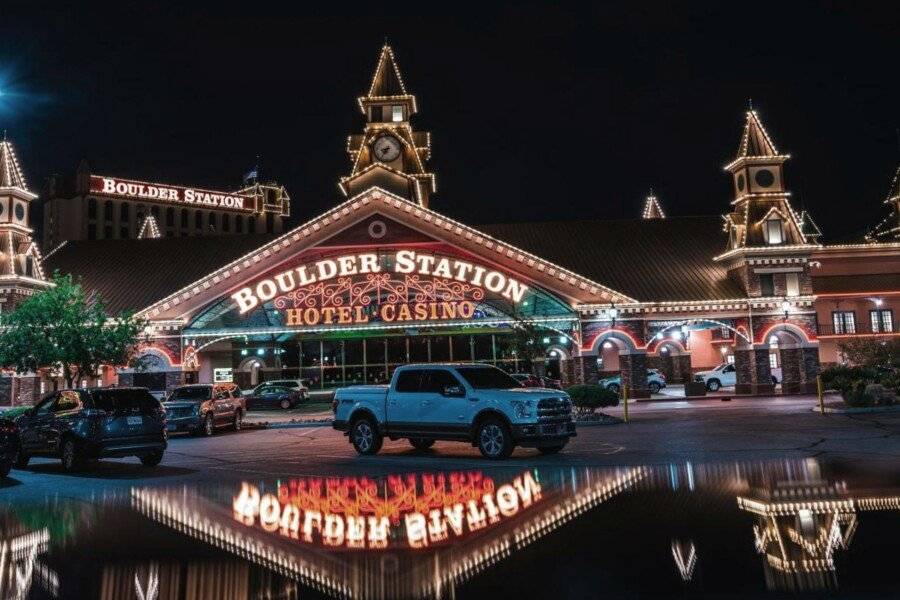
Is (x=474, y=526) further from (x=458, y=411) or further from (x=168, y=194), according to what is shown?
(x=168, y=194)

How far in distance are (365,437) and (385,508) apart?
25.2 ft

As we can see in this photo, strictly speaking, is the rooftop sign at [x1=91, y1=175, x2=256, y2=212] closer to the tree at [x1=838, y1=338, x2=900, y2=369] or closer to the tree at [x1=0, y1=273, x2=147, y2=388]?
the tree at [x1=0, y1=273, x2=147, y2=388]

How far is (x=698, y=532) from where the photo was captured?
885 centimetres

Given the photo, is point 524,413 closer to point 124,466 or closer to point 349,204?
point 124,466

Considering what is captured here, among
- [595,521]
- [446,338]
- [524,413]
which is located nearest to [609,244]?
[446,338]

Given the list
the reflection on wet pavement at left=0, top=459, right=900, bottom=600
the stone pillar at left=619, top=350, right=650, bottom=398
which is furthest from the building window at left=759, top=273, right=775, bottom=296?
the reflection on wet pavement at left=0, top=459, right=900, bottom=600

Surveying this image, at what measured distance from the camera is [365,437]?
18609 millimetres

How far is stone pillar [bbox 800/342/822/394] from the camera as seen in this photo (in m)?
39.4

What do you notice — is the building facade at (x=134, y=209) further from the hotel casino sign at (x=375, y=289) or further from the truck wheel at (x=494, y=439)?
the truck wheel at (x=494, y=439)

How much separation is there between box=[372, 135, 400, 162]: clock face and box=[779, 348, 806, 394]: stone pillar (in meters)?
26.5

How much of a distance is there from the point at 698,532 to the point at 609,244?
127 feet

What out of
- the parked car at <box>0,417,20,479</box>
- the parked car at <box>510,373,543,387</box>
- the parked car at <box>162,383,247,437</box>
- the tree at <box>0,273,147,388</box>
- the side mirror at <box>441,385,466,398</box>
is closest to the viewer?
the parked car at <box>0,417,20,479</box>

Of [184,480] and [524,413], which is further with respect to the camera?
[524,413]

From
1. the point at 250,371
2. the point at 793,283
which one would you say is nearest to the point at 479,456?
the point at 793,283
